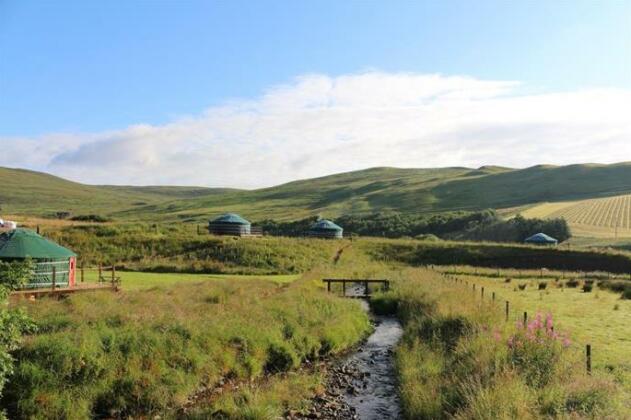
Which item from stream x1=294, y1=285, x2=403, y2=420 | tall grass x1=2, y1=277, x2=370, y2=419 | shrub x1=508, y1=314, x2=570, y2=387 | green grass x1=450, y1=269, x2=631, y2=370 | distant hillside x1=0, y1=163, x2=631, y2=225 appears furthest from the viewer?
distant hillside x1=0, y1=163, x2=631, y2=225

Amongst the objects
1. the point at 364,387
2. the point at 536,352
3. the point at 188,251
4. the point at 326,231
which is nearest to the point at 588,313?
the point at 364,387

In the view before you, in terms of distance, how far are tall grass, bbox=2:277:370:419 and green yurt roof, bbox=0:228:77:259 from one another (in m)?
5.34

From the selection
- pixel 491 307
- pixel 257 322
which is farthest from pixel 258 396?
pixel 491 307

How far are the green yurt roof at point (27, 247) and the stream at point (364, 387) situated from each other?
16450 millimetres

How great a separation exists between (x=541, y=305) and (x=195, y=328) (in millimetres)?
16053

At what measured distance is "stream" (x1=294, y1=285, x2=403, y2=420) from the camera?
45.8ft

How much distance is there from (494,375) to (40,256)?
23710mm

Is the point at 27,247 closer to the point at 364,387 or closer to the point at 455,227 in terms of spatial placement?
the point at 364,387

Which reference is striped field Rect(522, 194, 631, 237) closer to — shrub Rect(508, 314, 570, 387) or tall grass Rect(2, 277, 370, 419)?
tall grass Rect(2, 277, 370, 419)

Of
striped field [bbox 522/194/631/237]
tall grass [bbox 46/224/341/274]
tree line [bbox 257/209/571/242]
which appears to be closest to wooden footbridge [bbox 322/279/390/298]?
tall grass [bbox 46/224/341/274]

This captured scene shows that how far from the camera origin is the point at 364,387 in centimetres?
1608

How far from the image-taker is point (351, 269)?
48312 mm

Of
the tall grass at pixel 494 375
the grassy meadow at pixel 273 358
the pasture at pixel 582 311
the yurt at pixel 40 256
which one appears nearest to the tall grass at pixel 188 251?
the yurt at pixel 40 256

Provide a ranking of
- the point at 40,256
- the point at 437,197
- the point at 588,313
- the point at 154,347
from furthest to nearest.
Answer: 1. the point at 437,197
2. the point at 40,256
3. the point at 588,313
4. the point at 154,347
